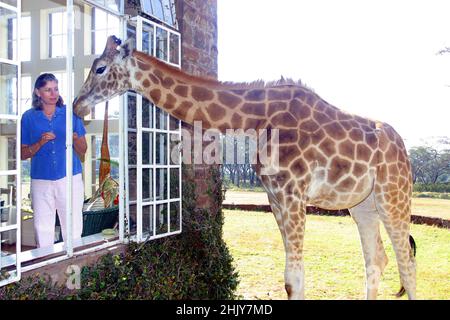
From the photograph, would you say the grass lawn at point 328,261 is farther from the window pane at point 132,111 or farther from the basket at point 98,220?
the window pane at point 132,111

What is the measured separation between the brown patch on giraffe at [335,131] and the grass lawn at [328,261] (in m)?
1.95

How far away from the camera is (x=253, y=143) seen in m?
3.17

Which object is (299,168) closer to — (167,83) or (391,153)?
(391,153)

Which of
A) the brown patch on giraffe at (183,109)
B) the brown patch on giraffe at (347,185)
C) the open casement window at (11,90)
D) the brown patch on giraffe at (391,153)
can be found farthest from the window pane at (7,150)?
the brown patch on giraffe at (391,153)

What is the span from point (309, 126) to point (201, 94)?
0.82 meters

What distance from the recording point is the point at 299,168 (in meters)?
3.07

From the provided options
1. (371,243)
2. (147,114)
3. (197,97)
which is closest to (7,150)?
(147,114)

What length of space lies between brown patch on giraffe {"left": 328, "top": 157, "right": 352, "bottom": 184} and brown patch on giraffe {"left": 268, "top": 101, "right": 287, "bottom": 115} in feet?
1.77

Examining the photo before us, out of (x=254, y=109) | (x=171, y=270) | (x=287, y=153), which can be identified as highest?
(x=254, y=109)

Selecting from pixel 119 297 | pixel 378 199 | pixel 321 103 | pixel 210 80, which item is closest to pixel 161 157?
pixel 210 80

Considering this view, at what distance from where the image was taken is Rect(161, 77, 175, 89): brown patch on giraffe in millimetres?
3090

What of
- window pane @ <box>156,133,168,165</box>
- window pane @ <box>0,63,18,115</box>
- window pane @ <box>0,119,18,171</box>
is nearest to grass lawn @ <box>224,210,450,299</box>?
window pane @ <box>156,133,168,165</box>

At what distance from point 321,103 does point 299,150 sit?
48 cm

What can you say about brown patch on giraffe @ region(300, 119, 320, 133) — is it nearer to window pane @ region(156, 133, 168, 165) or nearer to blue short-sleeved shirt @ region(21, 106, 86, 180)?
window pane @ region(156, 133, 168, 165)
